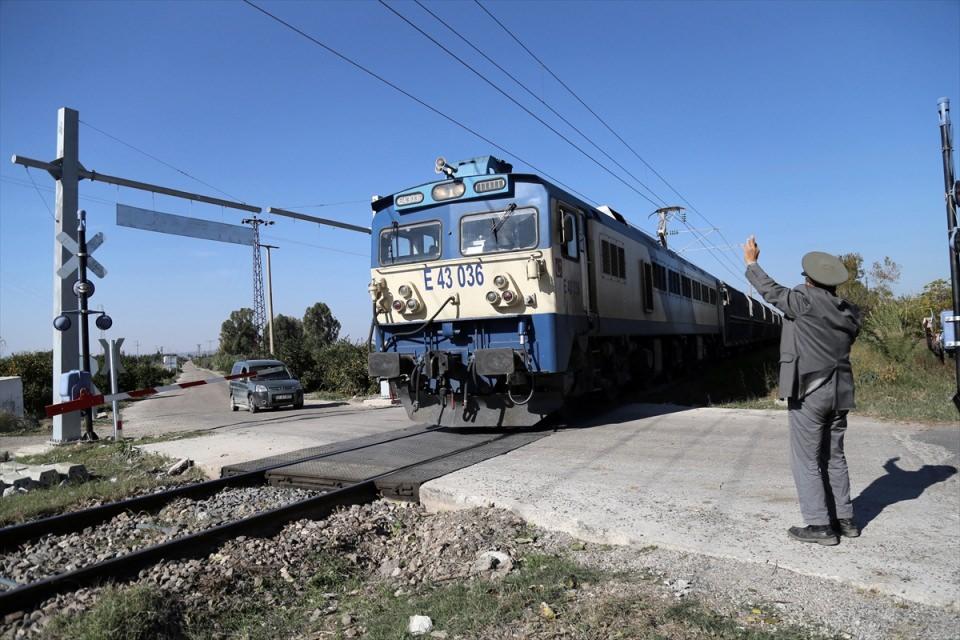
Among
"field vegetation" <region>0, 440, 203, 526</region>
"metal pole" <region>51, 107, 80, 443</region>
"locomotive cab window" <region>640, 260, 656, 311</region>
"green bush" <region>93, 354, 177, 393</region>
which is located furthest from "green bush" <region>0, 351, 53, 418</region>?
"locomotive cab window" <region>640, 260, 656, 311</region>

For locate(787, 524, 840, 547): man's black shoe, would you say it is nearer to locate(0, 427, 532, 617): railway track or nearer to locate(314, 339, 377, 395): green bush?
locate(0, 427, 532, 617): railway track

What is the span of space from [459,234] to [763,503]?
583cm

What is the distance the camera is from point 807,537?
4.46m

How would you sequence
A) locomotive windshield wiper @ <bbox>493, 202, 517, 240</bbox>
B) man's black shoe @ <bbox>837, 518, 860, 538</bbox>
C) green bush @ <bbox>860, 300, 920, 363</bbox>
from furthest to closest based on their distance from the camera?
green bush @ <bbox>860, 300, 920, 363</bbox>, locomotive windshield wiper @ <bbox>493, 202, 517, 240</bbox>, man's black shoe @ <bbox>837, 518, 860, 538</bbox>

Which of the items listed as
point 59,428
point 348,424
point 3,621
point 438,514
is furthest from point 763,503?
point 59,428

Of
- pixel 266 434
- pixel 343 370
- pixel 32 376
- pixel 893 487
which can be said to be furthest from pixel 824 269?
pixel 32 376

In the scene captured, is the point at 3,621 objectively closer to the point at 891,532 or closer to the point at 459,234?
the point at 891,532

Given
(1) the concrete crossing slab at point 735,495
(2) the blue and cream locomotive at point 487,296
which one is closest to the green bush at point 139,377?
(2) the blue and cream locomotive at point 487,296

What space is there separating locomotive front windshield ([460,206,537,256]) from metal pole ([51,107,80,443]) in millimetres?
8170

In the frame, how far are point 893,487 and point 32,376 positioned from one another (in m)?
26.0

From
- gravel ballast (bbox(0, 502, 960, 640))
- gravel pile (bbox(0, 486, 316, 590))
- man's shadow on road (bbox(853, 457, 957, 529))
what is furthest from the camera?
man's shadow on road (bbox(853, 457, 957, 529))

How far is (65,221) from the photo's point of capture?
12664 millimetres

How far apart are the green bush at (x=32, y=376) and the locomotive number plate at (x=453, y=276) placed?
1893 centimetres

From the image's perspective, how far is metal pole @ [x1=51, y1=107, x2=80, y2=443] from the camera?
12.5 metres
